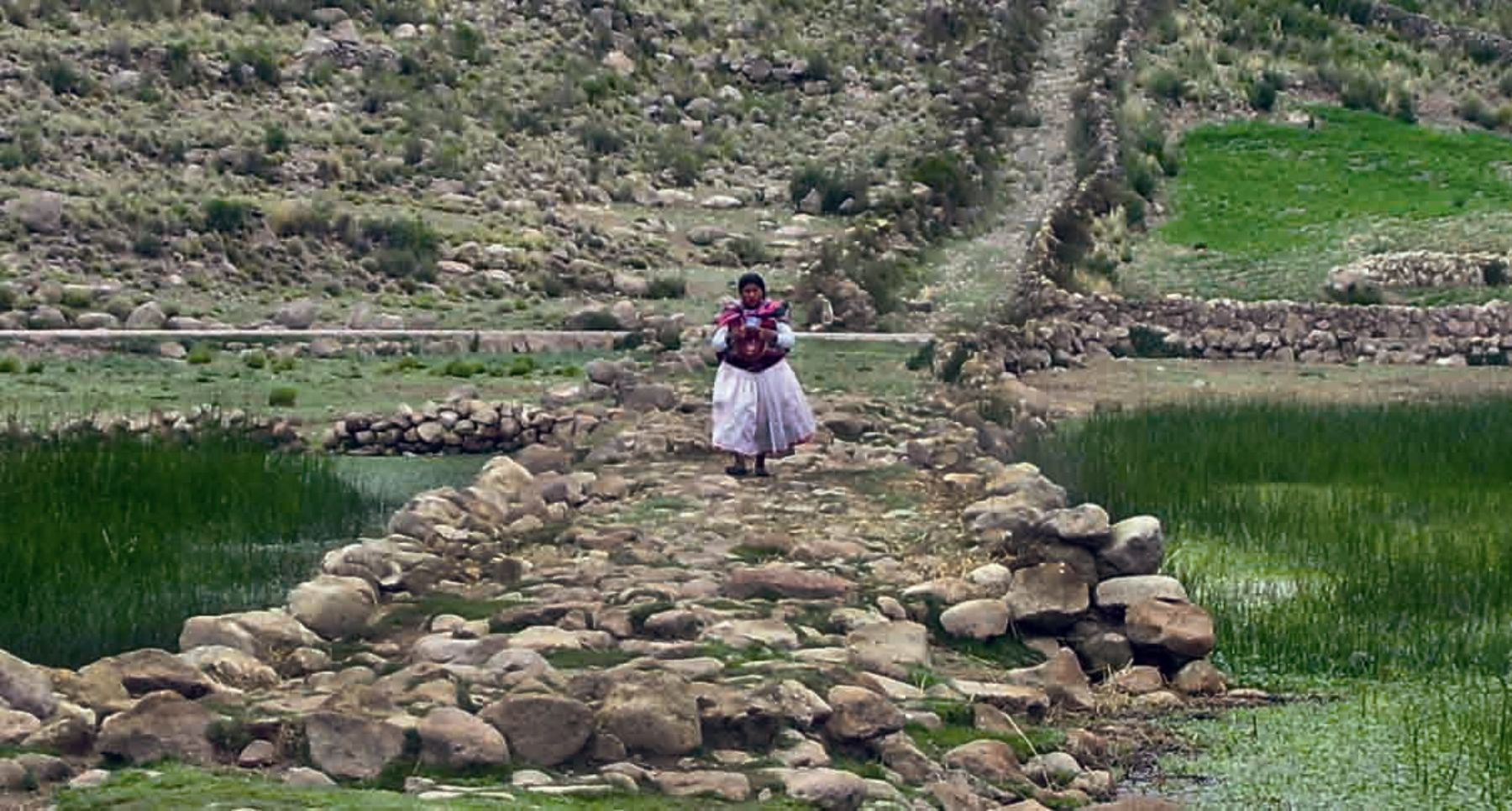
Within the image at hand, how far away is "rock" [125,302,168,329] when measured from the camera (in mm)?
26219

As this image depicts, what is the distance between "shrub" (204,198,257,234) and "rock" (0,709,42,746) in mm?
22454

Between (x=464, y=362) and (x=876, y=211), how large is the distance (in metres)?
10.4

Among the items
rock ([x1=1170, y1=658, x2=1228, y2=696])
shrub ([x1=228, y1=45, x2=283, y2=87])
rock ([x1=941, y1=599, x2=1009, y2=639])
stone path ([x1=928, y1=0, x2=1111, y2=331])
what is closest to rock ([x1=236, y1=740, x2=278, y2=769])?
rock ([x1=941, y1=599, x2=1009, y2=639])

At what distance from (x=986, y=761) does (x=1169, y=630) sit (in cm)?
207

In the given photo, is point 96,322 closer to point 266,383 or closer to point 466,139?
point 266,383

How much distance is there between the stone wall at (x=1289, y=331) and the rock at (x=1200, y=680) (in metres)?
15.8

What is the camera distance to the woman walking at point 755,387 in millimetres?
14828

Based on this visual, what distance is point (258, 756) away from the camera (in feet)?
27.8

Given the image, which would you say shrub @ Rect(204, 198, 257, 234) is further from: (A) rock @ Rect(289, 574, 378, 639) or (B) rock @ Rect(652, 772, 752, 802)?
(B) rock @ Rect(652, 772, 752, 802)

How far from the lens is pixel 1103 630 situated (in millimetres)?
11172

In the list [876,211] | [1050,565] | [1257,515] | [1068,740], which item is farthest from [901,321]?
[1068,740]

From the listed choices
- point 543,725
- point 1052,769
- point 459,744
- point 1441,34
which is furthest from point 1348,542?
point 1441,34

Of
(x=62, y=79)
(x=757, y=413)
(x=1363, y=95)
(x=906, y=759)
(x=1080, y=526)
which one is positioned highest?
(x=1363, y=95)

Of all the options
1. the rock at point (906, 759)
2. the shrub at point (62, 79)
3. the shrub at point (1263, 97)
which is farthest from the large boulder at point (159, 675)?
the shrub at point (1263, 97)
